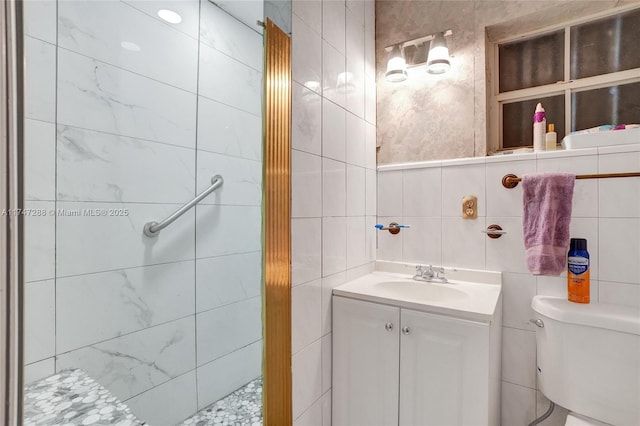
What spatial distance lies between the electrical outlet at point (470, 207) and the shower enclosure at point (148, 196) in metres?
0.98

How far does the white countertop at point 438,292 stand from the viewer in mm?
1065

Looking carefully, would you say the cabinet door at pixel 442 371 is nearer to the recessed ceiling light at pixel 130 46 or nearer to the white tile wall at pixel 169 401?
the white tile wall at pixel 169 401

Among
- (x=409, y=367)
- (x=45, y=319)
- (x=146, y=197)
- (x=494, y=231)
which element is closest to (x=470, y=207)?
(x=494, y=231)

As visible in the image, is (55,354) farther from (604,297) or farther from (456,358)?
(604,297)

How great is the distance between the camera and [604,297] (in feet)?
3.92

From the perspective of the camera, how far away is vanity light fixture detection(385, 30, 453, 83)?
1486 millimetres

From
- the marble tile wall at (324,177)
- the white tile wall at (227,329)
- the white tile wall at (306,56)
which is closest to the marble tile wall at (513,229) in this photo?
the marble tile wall at (324,177)

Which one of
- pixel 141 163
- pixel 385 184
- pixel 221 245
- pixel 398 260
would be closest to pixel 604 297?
pixel 398 260

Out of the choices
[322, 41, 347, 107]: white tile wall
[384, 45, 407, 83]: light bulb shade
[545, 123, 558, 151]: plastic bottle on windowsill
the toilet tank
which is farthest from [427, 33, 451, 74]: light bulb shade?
the toilet tank

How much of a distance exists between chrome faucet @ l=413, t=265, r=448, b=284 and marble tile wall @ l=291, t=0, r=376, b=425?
10.6 inches

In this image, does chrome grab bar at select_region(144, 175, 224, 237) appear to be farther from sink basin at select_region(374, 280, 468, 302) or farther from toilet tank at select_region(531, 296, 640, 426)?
toilet tank at select_region(531, 296, 640, 426)

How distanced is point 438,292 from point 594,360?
0.55 metres

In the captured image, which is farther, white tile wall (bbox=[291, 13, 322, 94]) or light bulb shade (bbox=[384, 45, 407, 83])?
light bulb shade (bbox=[384, 45, 407, 83])

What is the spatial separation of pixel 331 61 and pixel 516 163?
3.08 ft
